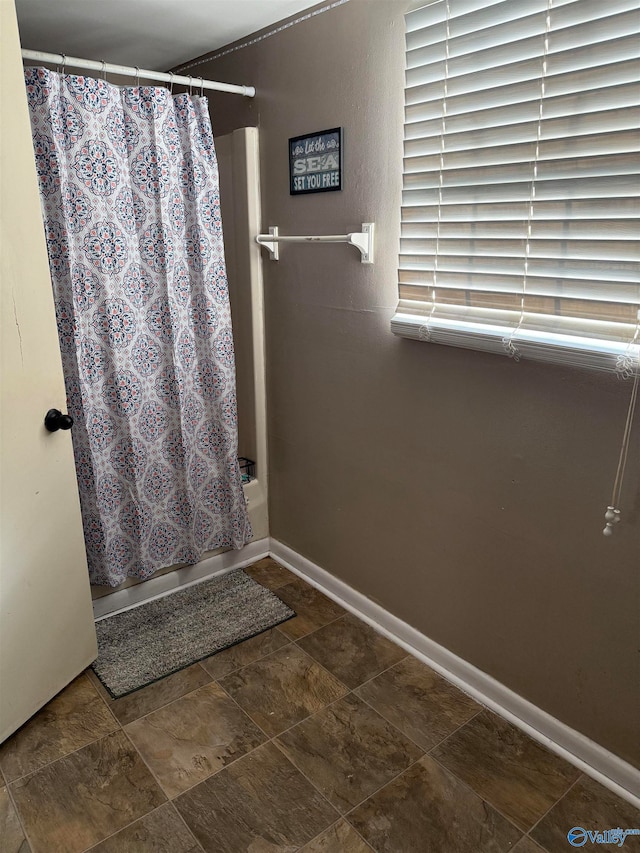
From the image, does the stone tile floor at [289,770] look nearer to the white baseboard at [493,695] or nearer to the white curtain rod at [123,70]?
the white baseboard at [493,695]

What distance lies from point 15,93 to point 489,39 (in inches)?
47.7

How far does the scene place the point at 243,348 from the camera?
8.78ft

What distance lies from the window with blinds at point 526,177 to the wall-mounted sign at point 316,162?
323 mm

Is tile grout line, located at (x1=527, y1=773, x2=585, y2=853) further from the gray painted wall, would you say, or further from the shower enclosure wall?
the shower enclosure wall

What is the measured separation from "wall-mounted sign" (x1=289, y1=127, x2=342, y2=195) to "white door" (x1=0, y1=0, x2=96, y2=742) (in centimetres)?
91

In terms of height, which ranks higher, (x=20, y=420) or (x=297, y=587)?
(x=20, y=420)

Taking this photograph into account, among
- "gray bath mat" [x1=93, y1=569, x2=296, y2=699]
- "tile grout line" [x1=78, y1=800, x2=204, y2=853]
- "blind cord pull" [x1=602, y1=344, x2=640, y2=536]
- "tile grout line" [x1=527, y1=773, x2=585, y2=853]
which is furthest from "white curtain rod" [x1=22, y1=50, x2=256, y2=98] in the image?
"tile grout line" [x1=527, y1=773, x2=585, y2=853]

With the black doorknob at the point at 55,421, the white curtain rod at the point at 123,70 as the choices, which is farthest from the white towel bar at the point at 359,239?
the black doorknob at the point at 55,421

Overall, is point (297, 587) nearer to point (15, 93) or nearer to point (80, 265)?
point (80, 265)

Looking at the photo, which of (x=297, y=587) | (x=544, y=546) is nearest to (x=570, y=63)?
(x=544, y=546)

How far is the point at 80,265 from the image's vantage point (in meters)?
2.07

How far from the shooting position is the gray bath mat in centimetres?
214

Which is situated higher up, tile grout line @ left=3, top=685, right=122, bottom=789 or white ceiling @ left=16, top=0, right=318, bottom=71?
white ceiling @ left=16, top=0, right=318, bottom=71

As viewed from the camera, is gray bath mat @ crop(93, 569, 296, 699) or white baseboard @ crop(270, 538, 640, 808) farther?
gray bath mat @ crop(93, 569, 296, 699)
